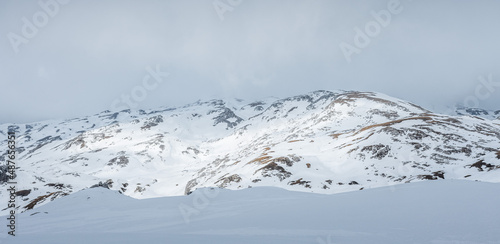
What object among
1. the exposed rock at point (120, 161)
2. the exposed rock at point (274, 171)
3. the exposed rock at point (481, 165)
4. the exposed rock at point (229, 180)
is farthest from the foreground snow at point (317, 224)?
the exposed rock at point (120, 161)

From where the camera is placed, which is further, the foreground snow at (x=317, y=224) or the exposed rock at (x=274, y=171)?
the exposed rock at (x=274, y=171)

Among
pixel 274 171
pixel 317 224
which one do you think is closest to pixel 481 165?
→ pixel 274 171

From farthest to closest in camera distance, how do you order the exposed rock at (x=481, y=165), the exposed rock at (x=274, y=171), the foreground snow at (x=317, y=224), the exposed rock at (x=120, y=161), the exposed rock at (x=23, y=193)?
1. the exposed rock at (x=120, y=161)
2. the exposed rock at (x=23, y=193)
3. the exposed rock at (x=274, y=171)
4. the exposed rock at (x=481, y=165)
5. the foreground snow at (x=317, y=224)

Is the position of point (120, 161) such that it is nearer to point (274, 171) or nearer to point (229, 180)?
point (229, 180)

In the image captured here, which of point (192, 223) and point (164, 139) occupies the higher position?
point (164, 139)

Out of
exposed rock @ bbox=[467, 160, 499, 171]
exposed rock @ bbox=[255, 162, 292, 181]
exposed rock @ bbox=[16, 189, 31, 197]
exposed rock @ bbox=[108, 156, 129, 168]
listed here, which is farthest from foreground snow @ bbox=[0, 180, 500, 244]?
exposed rock @ bbox=[108, 156, 129, 168]

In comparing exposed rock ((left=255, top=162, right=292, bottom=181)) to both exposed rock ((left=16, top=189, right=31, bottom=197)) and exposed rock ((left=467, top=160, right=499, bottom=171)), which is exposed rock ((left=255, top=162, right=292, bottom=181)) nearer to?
exposed rock ((left=467, top=160, right=499, bottom=171))

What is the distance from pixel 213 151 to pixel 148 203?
540 feet

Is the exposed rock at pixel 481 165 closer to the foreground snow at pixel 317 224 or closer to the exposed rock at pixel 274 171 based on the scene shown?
the exposed rock at pixel 274 171

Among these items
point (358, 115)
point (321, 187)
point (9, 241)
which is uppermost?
point (358, 115)

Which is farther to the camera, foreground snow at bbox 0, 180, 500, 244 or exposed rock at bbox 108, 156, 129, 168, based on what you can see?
exposed rock at bbox 108, 156, 129, 168

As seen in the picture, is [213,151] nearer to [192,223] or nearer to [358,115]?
[358,115]

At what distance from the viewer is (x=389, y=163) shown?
55.1 meters

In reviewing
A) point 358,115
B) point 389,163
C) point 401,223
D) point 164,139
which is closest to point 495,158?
point 389,163
